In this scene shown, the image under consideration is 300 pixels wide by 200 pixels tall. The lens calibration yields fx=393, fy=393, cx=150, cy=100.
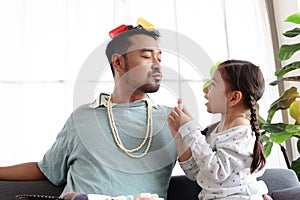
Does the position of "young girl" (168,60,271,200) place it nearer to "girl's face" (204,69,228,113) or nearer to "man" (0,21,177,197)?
"girl's face" (204,69,228,113)

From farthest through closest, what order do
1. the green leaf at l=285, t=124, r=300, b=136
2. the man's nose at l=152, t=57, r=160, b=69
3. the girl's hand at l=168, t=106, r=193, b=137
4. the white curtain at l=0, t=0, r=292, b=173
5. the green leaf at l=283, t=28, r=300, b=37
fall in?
1. the white curtain at l=0, t=0, r=292, b=173
2. the green leaf at l=283, t=28, r=300, b=37
3. the green leaf at l=285, t=124, r=300, b=136
4. the man's nose at l=152, t=57, r=160, b=69
5. the girl's hand at l=168, t=106, r=193, b=137

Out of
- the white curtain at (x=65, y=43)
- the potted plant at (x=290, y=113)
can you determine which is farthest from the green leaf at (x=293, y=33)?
the white curtain at (x=65, y=43)

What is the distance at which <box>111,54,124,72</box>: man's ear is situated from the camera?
1455 mm

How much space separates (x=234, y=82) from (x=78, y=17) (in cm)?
155

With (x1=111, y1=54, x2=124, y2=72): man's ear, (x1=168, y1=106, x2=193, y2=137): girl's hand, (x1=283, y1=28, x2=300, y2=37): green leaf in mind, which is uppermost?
(x1=283, y1=28, x2=300, y2=37): green leaf

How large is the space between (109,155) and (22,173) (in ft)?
1.05

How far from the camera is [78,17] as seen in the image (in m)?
2.51

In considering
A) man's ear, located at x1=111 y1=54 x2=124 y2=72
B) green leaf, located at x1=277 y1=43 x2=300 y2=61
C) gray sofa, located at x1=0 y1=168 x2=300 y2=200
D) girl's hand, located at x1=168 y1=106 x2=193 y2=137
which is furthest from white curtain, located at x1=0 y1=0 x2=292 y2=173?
girl's hand, located at x1=168 y1=106 x2=193 y2=137

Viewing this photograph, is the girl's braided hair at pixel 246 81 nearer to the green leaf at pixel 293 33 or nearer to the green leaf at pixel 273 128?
the green leaf at pixel 273 128

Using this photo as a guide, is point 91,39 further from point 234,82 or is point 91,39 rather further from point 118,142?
point 234,82

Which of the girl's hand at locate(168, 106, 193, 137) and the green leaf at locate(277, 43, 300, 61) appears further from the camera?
the green leaf at locate(277, 43, 300, 61)

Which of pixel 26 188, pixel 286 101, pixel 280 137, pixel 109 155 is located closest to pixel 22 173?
pixel 26 188

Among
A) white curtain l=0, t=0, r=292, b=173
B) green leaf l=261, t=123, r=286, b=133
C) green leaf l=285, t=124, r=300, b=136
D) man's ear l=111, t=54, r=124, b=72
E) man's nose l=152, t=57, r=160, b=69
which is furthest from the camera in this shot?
white curtain l=0, t=0, r=292, b=173

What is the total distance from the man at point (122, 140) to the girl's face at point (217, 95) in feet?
0.61
